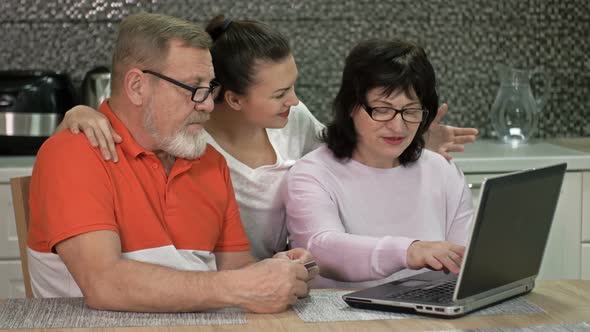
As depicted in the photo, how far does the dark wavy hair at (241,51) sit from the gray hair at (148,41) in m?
0.32

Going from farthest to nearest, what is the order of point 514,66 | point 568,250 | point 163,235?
point 514,66 → point 568,250 → point 163,235

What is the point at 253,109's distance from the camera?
244cm

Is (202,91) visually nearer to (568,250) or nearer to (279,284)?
(279,284)

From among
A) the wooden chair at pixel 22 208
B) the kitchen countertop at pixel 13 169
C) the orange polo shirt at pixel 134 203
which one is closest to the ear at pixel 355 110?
the orange polo shirt at pixel 134 203

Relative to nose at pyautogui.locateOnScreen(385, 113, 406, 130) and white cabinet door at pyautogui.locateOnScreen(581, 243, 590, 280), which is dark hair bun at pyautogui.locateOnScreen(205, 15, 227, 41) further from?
white cabinet door at pyautogui.locateOnScreen(581, 243, 590, 280)

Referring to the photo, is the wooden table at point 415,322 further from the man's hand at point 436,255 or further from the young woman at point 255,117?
the young woman at point 255,117

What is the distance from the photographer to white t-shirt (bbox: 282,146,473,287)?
2.21 metres

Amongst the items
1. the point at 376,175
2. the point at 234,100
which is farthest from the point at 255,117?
the point at 376,175

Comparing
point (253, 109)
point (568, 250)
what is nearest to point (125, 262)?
point (253, 109)

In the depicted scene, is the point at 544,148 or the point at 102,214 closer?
the point at 102,214

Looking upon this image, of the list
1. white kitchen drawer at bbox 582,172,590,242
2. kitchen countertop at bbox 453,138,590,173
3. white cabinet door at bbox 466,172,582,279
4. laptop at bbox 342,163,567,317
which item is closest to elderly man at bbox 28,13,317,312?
laptop at bbox 342,163,567,317

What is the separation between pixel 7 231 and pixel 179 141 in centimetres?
130

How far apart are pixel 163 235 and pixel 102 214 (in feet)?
0.59


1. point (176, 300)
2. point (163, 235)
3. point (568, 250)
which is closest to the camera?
point (176, 300)
